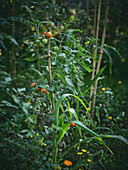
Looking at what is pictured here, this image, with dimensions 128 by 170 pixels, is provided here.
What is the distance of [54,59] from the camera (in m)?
1.14

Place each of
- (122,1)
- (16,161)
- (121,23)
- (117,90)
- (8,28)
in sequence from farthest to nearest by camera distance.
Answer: (121,23), (122,1), (117,90), (8,28), (16,161)

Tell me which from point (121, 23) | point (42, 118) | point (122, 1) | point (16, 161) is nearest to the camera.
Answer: point (16, 161)

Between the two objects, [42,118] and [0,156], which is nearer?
[0,156]

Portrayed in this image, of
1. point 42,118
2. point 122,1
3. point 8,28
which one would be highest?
point 122,1

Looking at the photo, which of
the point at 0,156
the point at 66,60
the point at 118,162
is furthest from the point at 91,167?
the point at 66,60

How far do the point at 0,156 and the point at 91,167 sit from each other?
59 cm

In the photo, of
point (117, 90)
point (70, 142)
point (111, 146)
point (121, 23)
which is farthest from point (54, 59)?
point (121, 23)

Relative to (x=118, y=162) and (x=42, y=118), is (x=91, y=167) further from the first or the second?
(x=42, y=118)

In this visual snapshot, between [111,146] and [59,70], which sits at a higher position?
[59,70]

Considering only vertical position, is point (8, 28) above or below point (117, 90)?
above

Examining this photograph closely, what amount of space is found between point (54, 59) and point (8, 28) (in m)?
1.05

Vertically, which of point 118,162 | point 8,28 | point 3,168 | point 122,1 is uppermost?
point 122,1

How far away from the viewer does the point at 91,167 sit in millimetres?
1187

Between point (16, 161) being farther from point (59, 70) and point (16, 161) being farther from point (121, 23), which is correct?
point (121, 23)
